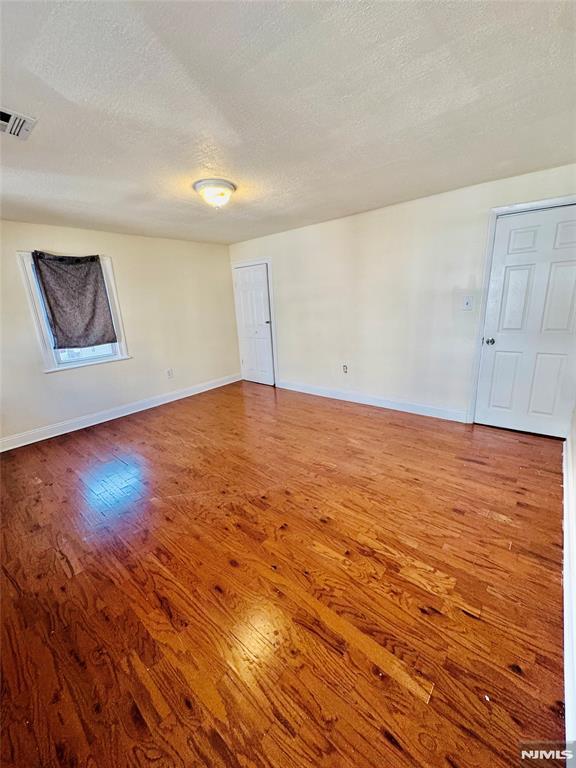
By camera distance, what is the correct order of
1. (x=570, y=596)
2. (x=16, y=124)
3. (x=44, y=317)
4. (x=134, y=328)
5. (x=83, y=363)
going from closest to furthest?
(x=570, y=596)
(x=16, y=124)
(x=44, y=317)
(x=83, y=363)
(x=134, y=328)

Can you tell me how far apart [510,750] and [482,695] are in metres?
0.14

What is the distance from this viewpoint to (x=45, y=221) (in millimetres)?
3232

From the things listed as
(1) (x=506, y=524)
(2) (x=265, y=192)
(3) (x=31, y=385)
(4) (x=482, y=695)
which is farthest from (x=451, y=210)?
(3) (x=31, y=385)

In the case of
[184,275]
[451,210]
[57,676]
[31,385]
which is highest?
[451,210]

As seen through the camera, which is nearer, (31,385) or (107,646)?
(107,646)

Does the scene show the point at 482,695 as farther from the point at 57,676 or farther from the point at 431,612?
the point at 57,676

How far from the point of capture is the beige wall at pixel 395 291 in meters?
2.94

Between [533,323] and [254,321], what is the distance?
3.70m

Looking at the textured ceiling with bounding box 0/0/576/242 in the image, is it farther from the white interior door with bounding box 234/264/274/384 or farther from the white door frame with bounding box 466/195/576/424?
the white interior door with bounding box 234/264/274/384

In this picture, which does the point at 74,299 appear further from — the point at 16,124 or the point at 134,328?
the point at 16,124

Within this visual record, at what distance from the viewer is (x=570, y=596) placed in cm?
135

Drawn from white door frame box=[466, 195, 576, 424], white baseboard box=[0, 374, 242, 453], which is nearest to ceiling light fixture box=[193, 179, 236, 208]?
white door frame box=[466, 195, 576, 424]

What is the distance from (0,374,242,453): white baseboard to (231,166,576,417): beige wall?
1.68 metres

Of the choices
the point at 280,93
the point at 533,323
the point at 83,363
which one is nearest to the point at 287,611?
the point at 280,93
